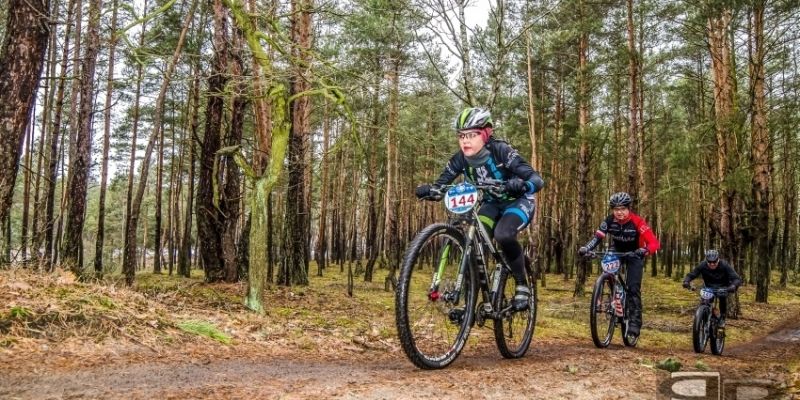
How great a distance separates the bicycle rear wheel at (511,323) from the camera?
5.07m

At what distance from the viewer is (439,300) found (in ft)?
14.5

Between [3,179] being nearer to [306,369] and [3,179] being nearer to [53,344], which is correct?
[53,344]

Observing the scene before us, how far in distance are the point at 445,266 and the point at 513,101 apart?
94.7ft

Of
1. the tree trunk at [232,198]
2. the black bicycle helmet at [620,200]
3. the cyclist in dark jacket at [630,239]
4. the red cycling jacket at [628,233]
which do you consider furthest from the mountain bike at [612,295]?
the tree trunk at [232,198]

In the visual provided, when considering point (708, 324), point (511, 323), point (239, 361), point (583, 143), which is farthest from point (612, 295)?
point (583, 143)

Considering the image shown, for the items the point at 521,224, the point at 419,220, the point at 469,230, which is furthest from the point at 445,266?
the point at 419,220

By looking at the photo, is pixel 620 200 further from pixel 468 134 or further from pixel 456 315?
pixel 456 315

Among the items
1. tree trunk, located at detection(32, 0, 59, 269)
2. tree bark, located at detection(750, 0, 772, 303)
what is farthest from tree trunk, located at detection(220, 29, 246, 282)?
tree bark, located at detection(750, 0, 772, 303)

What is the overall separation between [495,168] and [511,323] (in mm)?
1752

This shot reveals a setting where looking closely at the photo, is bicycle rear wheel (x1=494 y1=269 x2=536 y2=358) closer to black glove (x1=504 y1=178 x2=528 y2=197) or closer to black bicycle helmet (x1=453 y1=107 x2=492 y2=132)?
black glove (x1=504 y1=178 x2=528 y2=197)

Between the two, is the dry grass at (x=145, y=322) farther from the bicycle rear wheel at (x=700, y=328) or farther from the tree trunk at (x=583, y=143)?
the tree trunk at (x=583, y=143)

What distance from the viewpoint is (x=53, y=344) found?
164 inches

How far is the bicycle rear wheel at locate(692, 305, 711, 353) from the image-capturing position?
807 centimetres

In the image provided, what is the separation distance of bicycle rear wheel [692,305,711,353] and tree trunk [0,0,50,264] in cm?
1002
